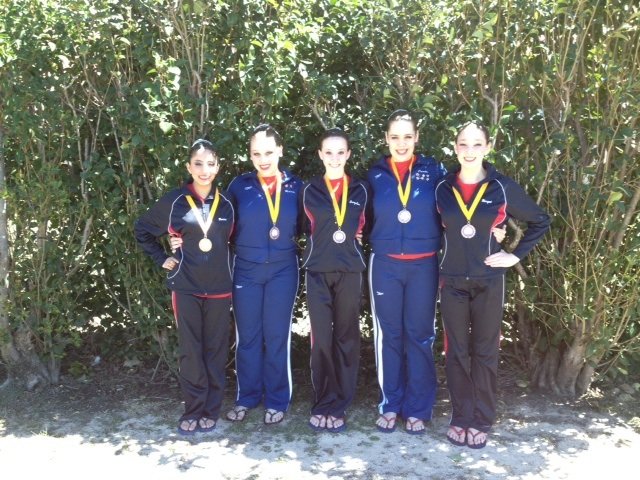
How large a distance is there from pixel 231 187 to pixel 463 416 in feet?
6.90

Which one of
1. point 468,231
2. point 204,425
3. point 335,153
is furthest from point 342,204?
point 204,425

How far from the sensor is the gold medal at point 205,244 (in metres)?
4.73

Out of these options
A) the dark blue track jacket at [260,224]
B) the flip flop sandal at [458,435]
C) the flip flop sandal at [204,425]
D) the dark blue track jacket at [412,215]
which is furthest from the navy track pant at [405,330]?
the flip flop sandal at [204,425]

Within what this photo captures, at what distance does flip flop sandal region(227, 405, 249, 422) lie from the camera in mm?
5043

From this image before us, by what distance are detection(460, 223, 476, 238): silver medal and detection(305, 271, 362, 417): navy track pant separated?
72 cm

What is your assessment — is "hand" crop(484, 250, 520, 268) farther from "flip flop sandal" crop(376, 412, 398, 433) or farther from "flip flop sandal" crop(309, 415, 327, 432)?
"flip flop sandal" crop(309, 415, 327, 432)

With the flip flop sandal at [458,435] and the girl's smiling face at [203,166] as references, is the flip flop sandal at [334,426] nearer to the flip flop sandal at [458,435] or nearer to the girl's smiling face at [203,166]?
the flip flop sandal at [458,435]

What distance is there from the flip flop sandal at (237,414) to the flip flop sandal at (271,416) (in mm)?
151

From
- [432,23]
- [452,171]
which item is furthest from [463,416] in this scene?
[432,23]

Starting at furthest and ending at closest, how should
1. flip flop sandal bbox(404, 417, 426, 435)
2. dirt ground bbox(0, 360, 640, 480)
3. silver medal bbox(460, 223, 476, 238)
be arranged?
flip flop sandal bbox(404, 417, 426, 435) → silver medal bbox(460, 223, 476, 238) → dirt ground bbox(0, 360, 640, 480)

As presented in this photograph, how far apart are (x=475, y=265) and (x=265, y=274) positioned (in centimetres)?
134

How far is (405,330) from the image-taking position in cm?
489

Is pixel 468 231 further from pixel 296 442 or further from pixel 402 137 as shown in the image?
pixel 296 442

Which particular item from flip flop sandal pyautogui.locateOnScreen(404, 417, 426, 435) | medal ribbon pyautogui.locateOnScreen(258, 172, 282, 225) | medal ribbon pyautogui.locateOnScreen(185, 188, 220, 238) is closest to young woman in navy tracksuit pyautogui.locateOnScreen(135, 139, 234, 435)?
medal ribbon pyautogui.locateOnScreen(185, 188, 220, 238)
